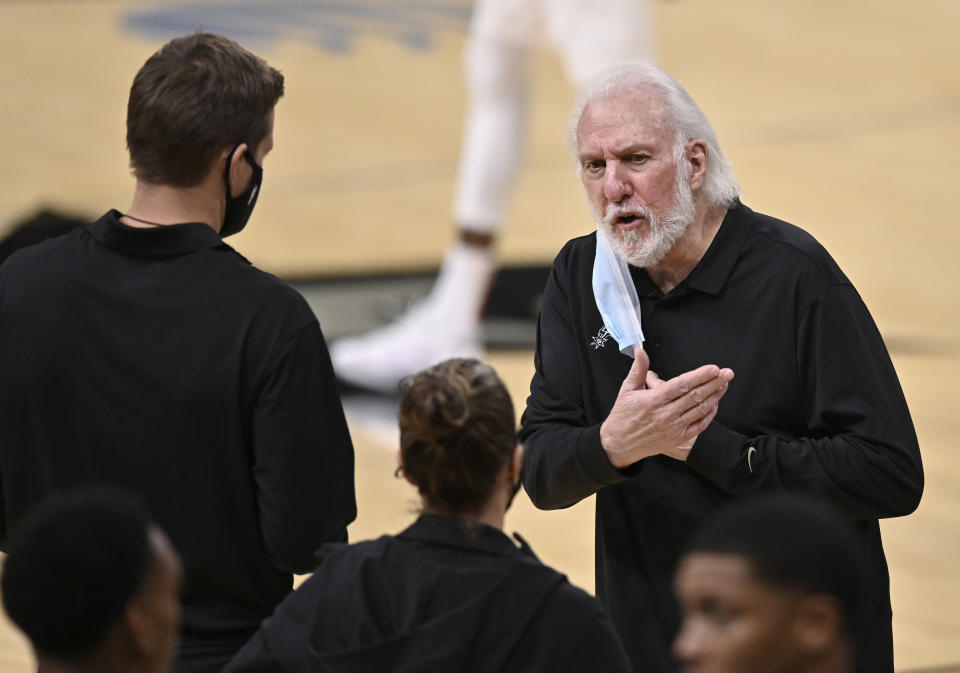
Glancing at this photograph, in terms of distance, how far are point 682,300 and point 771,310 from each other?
0.51ft

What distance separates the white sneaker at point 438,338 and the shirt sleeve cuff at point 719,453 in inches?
125

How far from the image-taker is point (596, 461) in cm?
241

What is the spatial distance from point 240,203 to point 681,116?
720 mm

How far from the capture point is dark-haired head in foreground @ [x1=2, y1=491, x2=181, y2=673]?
1.72 meters

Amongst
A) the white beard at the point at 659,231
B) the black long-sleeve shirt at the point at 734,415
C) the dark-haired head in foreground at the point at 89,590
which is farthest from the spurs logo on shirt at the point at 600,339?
the dark-haired head in foreground at the point at 89,590

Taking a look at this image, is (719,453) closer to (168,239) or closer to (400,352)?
(168,239)

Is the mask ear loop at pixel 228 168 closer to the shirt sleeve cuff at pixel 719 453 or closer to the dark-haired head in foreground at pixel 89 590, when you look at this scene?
the dark-haired head in foreground at pixel 89 590

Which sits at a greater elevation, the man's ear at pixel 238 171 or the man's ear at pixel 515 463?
the man's ear at pixel 238 171

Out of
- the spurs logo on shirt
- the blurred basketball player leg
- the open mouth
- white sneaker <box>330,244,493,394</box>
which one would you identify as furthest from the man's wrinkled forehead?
white sneaker <box>330,244,493,394</box>

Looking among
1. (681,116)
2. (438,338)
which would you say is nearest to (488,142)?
(438,338)

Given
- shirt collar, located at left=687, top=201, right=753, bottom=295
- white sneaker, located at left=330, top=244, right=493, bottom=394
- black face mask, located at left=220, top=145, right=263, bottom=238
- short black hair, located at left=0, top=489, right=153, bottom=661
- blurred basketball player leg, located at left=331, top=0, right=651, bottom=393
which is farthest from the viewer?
white sneaker, located at left=330, top=244, right=493, bottom=394

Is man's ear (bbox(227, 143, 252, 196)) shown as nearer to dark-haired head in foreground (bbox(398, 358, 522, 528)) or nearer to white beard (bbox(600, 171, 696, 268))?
dark-haired head in foreground (bbox(398, 358, 522, 528))

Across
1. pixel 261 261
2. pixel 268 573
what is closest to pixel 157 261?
pixel 268 573

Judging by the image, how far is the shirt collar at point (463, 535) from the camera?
2.02 m
